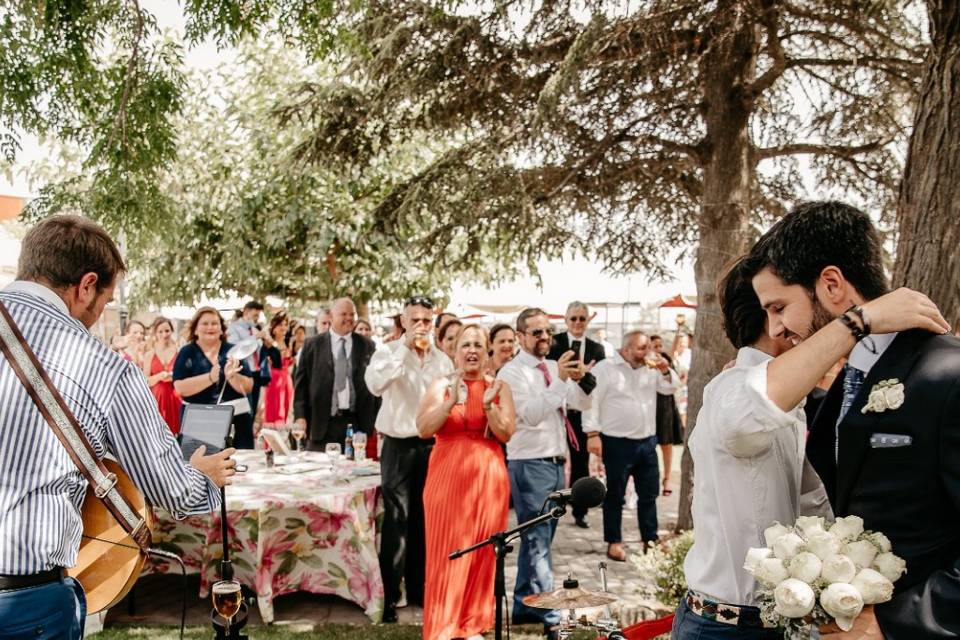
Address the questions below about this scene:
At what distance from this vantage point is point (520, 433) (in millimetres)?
5422

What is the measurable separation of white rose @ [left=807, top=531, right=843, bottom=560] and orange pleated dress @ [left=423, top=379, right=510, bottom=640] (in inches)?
125

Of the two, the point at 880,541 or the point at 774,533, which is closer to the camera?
the point at 880,541

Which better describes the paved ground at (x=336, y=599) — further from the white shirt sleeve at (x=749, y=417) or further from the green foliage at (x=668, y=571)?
the white shirt sleeve at (x=749, y=417)

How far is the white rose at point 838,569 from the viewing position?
149 cm

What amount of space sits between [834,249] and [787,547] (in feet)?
2.30

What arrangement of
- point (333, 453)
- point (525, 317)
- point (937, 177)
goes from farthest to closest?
point (333, 453), point (525, 317), point (937, 177)

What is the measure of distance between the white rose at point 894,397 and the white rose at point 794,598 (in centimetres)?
42

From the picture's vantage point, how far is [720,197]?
22.2 feet

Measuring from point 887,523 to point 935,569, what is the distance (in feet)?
0.39

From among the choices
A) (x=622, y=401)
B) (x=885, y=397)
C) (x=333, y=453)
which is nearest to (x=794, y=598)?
(x=885, y=397)

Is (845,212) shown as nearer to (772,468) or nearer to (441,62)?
(772,468)

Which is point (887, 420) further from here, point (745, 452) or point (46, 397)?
point (46, 397)

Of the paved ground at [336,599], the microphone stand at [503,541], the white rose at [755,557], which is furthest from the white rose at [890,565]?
the paved ground at [336,599]

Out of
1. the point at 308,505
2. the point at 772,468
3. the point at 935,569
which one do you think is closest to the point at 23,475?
the point at 772,468
